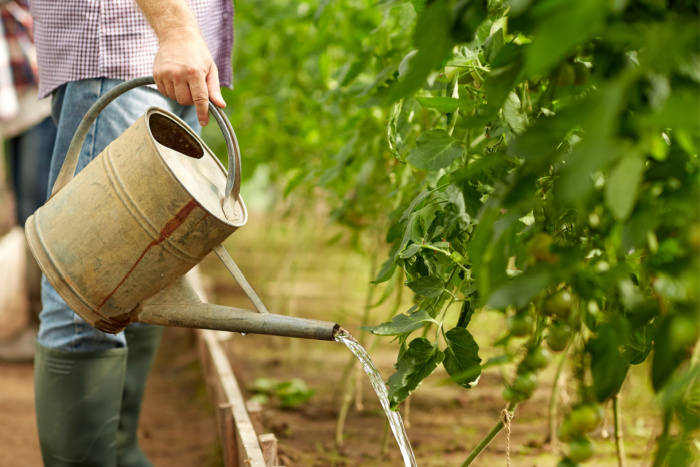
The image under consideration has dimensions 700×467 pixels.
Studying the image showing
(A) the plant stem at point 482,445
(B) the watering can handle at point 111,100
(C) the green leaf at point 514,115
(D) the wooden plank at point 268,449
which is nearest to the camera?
(C) the green leaf at point 514,115

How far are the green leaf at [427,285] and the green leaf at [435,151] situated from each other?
16 centimetres

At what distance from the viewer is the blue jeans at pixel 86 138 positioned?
131 cm

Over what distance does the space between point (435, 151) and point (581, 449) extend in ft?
1.39

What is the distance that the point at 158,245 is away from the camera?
1.07m

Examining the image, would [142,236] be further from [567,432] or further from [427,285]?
[567,432]

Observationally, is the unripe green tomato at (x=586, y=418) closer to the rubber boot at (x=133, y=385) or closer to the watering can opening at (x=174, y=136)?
the watering can opening at (x=174, y=136)

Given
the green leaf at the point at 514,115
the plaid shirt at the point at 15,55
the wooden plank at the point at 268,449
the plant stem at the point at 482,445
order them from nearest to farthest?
1. the green leaf at the point at 514,115
2. the plant stem at the point at 482,445
3. the wooden plank at the point at 268,449
4. the plaid shirt at the point at 15,55

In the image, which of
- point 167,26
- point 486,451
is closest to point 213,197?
point 167,26

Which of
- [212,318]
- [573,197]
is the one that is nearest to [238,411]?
[212,318]

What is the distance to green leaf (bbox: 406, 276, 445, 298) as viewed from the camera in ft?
3.10

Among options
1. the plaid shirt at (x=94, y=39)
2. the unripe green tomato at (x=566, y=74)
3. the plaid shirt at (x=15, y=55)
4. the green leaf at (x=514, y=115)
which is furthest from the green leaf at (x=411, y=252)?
the plaid shirt at (x=15, y=55)

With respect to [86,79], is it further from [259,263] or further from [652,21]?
[259,263]

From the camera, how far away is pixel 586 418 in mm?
658

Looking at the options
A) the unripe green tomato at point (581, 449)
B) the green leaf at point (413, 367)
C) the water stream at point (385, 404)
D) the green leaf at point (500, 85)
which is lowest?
the water stream at point (385, 404)
